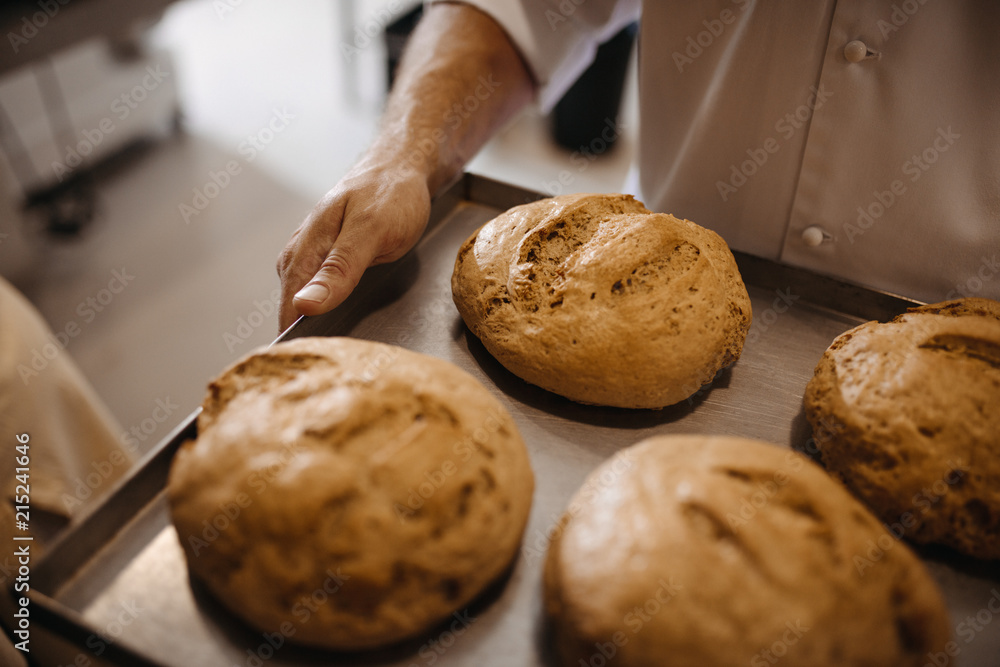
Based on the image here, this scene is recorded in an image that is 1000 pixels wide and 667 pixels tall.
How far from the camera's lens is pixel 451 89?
7.55 feet

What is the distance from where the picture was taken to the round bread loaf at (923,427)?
1.29 metres

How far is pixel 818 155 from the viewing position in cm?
185

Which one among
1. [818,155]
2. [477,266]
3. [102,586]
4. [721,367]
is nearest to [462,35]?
[477,266]

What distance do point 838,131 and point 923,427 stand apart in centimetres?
88

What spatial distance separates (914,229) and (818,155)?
1.07 ft

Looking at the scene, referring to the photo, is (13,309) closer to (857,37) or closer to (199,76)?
(857,37)
